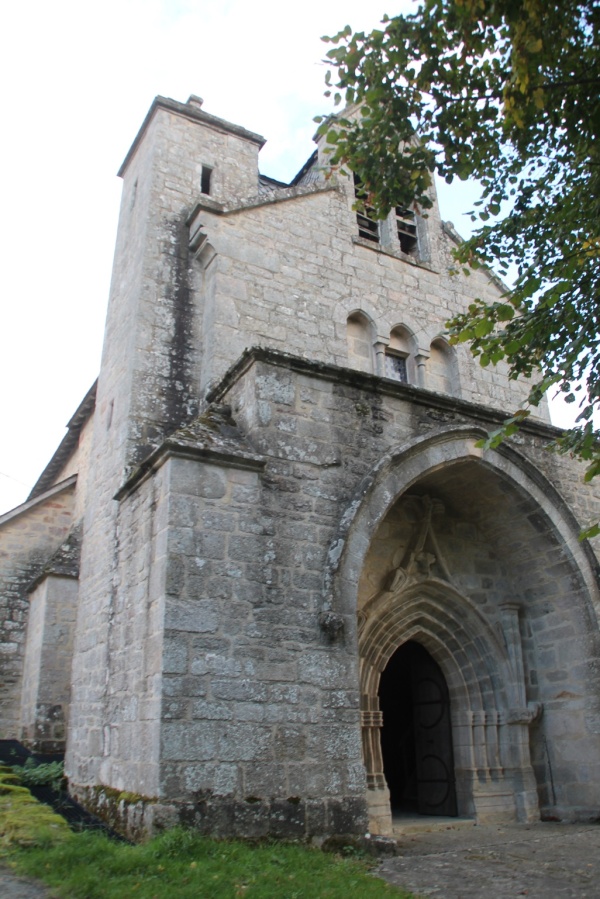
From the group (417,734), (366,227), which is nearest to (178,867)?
(417,734)

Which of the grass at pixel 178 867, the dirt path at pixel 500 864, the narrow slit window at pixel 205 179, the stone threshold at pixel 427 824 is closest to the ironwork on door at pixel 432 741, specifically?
the stone threshold at pixel 427 824

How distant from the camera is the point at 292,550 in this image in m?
6.11

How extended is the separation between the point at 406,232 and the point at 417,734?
7.79 meters

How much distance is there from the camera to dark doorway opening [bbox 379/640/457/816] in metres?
8.52

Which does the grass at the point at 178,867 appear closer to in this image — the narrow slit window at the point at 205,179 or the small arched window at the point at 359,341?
the small arched window at the point at 359,341

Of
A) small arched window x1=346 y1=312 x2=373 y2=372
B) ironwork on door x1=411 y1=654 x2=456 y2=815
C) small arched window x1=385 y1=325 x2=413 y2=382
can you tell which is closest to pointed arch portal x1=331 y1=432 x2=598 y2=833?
ironwork on door x1=411 y1=654 x2=456 y2=815

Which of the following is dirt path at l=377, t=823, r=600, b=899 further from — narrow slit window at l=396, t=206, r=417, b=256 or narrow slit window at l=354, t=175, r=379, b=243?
narrow slit window at l=396, t=206, r=417, b=256

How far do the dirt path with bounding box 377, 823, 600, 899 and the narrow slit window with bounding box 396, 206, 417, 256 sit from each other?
8.67 meters

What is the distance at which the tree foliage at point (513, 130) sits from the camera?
16.3 feet

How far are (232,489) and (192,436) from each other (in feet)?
1.84

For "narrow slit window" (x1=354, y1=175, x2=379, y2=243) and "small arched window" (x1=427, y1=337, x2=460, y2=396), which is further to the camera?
"narrow slit window" (x1=354, y1=175, x2=379, y2=243)

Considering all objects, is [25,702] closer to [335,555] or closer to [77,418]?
[77,418]

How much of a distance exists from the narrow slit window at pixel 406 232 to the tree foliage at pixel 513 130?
18.7ft

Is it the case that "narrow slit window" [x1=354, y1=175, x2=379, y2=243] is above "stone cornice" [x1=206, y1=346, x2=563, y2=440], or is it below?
above
